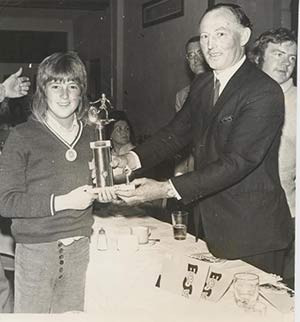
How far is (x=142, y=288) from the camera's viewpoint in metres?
0.95

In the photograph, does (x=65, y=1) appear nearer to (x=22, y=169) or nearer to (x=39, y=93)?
(x=39, y=93)

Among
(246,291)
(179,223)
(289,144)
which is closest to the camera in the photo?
(246,291)

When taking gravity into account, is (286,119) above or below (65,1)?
below

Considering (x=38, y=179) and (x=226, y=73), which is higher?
(x=226, y=73)

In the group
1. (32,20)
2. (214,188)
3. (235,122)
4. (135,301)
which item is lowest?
(135,301)

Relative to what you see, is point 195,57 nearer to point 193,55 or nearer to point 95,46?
point 193,55

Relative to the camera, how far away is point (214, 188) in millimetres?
1006

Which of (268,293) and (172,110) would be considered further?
(172,110)

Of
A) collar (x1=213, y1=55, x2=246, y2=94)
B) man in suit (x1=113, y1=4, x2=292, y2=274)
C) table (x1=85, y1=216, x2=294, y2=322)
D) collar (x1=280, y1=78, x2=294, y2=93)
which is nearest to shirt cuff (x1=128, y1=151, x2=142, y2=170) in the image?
man in suit (x1=113, y1=4, x2=292, y2=274)

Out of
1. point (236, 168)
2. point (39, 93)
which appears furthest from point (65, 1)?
point (236, 168)

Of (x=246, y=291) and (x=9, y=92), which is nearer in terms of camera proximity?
(x=246, y=291)

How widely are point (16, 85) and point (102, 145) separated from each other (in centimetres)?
20

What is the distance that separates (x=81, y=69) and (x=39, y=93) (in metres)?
0.09

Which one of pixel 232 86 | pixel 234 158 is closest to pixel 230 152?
pixel 234 158
